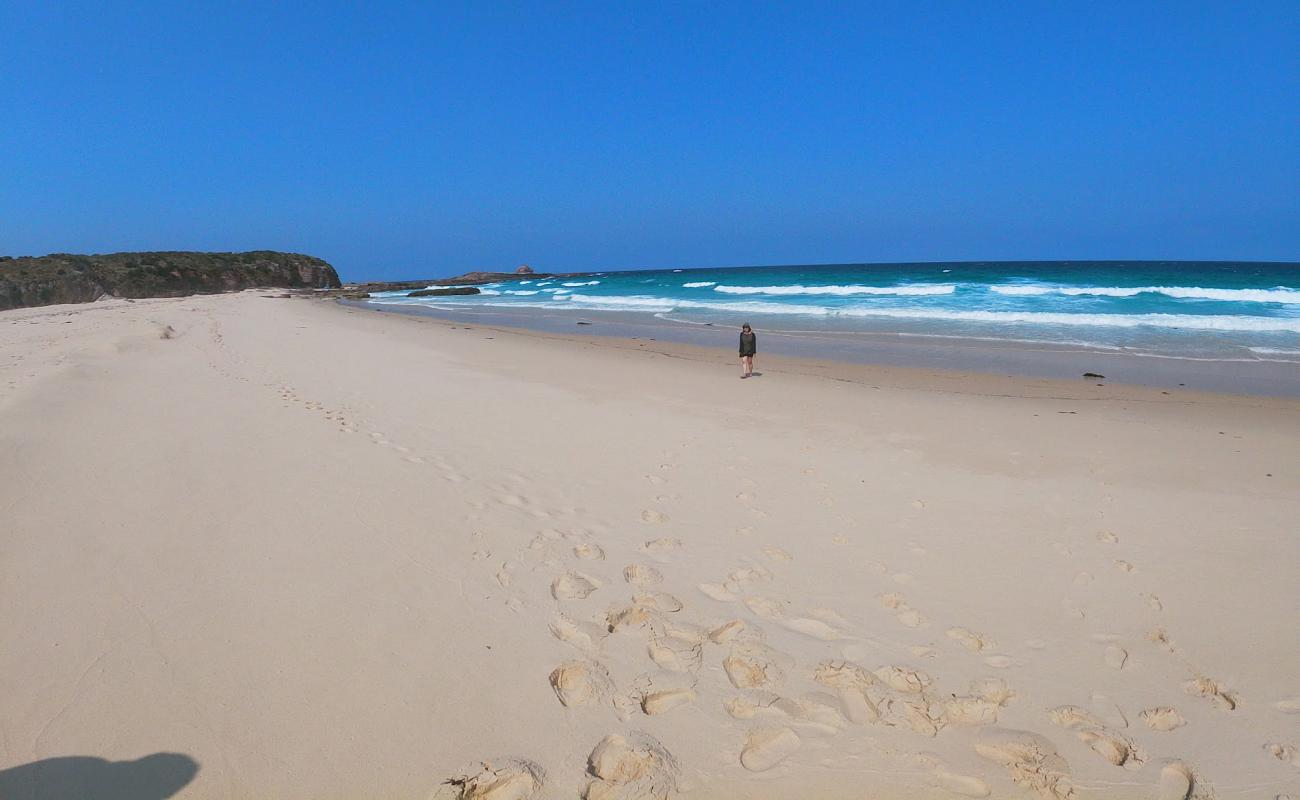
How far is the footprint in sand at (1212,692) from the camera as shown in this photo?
273cm

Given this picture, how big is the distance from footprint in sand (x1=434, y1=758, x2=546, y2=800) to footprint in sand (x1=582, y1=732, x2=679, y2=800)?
0.65 feet

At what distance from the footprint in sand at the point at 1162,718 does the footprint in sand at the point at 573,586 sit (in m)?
2.63

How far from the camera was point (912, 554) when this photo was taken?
13.4ft

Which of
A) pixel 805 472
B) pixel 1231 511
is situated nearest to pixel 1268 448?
pixel 1231 511

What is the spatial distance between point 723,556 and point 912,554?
50.7 inches

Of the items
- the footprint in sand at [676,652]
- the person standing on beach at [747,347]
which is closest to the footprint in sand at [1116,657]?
the footprint in sand at [676,652]

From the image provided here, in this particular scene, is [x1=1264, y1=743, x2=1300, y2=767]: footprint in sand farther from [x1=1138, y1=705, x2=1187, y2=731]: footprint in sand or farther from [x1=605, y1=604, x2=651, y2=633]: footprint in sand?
[x1=605, y1=604, x2=651, y2=633]: footprint in sand

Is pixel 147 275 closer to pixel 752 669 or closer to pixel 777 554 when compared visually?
pixel 777 554

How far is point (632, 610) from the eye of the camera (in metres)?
3.31

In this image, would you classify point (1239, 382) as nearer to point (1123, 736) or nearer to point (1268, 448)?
point (1268, 448)

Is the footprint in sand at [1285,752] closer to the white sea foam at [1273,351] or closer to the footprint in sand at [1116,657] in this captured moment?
the footprint in sand at [1116,657]

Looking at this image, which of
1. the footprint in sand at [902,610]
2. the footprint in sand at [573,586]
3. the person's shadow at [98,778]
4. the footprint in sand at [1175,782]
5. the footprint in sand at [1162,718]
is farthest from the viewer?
the footprint in sand at [573,586]

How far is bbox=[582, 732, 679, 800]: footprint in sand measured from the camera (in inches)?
86.5

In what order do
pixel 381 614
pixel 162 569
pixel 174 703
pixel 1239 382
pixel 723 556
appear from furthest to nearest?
1. pixel 1239 382
2. pixel 723 556
3. pixel 162 569
4. pixel 381 614
5. pixel 174 703
